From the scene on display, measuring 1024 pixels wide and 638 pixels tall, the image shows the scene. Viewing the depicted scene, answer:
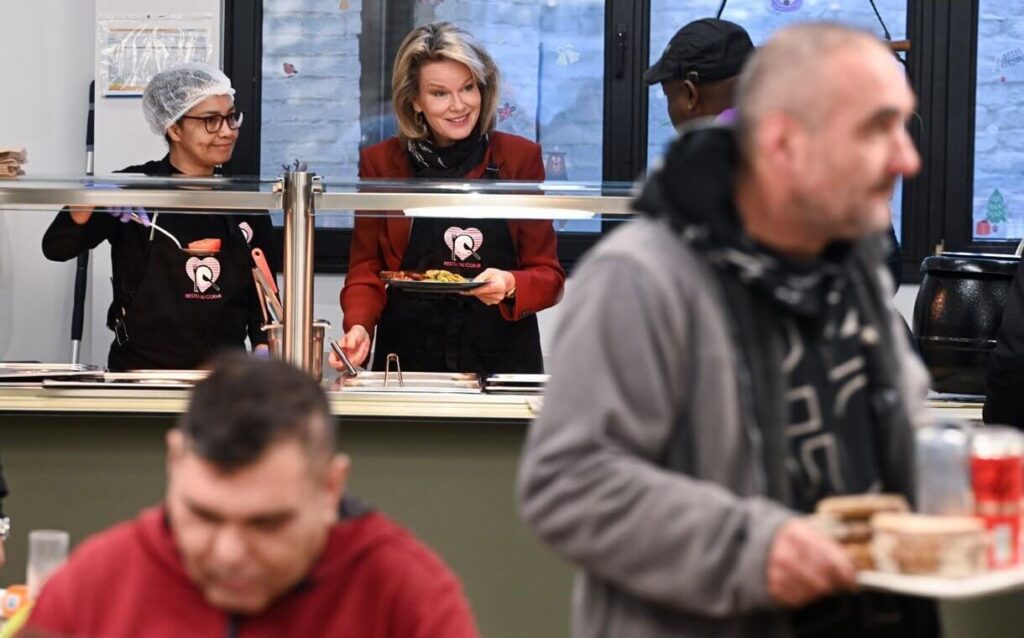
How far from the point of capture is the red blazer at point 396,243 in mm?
4129

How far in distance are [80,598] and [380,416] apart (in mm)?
1973

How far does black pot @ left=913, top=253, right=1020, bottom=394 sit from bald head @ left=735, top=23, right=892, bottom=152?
2.48 metres

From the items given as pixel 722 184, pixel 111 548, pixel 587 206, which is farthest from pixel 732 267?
pixel 587 206

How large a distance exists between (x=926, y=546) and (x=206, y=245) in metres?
3.07

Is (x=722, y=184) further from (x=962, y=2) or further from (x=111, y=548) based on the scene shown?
(x=962, y=2)

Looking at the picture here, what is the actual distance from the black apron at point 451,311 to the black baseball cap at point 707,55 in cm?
95

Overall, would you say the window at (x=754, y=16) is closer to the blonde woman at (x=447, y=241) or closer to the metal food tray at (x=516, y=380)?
the blonde woman at (x=447, y=241)

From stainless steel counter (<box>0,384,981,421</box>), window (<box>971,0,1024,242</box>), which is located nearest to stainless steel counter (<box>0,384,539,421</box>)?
stainless steel counter (<box>0,384,981,421</box>)

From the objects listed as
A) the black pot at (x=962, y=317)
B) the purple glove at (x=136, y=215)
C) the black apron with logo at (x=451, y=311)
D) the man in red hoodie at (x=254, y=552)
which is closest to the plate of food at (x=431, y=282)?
the black apron with logo at (x=451, y=311)

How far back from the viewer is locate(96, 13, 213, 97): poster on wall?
573cm

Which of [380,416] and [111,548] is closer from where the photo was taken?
[111,548]

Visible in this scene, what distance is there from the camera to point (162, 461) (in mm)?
3770

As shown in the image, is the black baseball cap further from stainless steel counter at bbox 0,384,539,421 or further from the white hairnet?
the white hairnet

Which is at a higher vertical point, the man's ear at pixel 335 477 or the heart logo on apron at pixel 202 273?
the heart logo on apron at pixel 202 273
